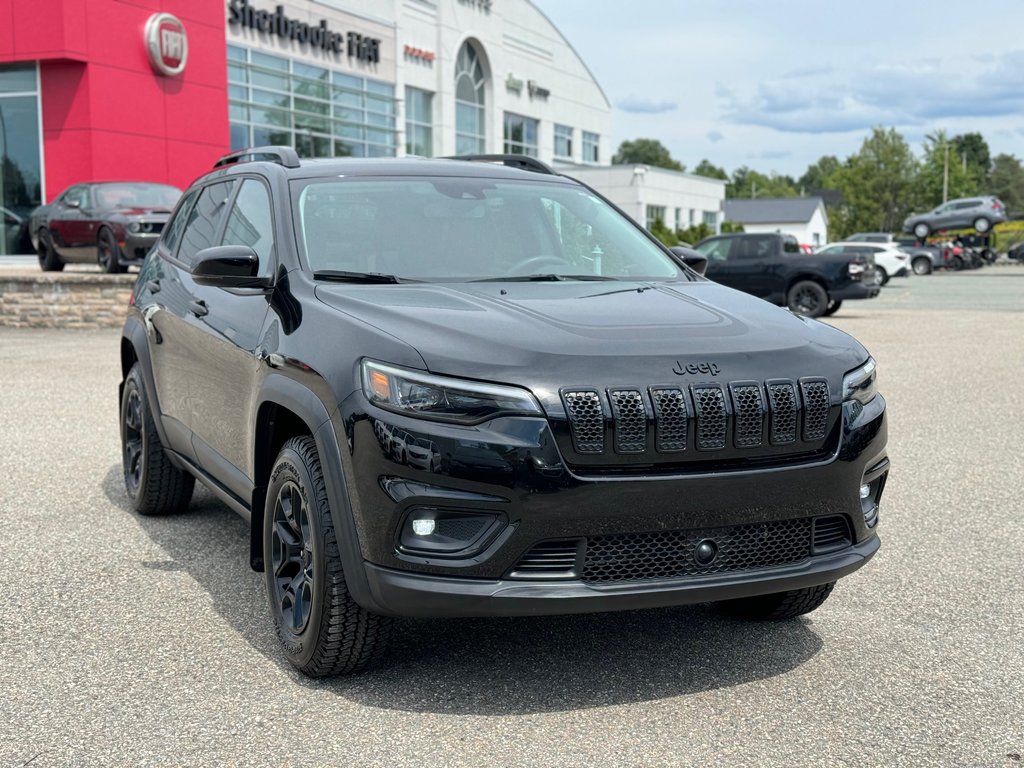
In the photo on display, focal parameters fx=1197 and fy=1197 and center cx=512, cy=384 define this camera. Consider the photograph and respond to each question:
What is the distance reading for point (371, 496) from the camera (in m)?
3.47

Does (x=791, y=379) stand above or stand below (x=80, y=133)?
below

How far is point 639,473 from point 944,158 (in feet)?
310

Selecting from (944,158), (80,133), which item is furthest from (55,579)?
(944,158)

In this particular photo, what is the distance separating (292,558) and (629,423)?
1.32 metres

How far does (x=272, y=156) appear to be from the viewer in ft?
17.4

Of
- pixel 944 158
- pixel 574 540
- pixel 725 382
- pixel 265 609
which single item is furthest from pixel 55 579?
pixel 944 158

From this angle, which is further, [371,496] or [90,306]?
[90,306]

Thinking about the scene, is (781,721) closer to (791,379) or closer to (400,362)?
(791,379)

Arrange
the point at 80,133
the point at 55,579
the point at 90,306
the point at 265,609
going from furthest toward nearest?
the point at 80,133, the point at 90,306, the point at 55,579, the point at 265,609

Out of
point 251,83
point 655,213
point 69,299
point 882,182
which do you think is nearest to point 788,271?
point 69,299

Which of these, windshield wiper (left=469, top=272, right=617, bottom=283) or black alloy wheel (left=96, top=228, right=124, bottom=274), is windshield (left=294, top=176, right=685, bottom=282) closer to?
windshield wiper (left=469, top=272, right=617, bottom=283)

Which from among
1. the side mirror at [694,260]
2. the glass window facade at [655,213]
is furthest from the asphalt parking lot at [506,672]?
the glass window facade at [655,213]

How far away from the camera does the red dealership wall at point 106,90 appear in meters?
26.6

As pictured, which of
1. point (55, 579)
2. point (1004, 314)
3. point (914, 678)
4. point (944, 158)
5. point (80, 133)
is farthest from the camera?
point (944, 158)
